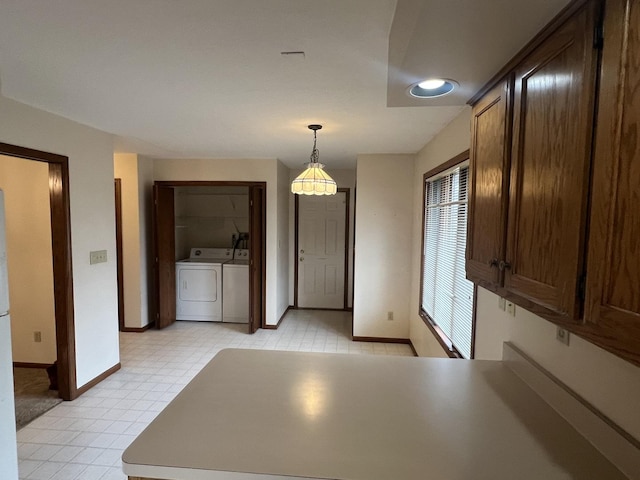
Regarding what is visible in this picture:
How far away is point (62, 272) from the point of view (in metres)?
2.70

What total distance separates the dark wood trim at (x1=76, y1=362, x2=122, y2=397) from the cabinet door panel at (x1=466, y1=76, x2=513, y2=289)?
129 inches

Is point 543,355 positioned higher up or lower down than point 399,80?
lower down

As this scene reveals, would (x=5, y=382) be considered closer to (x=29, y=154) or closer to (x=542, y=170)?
(x=29, y=154)

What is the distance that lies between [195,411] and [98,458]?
170 cm

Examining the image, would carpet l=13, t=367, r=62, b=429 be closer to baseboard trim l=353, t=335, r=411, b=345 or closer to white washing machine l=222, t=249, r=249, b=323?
white washing machine l=222, t=249, r=249, b=323

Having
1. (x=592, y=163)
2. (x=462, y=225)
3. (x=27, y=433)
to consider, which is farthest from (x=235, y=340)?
(x=592, y=163)

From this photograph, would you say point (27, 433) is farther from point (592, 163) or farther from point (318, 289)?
point (318, 289)

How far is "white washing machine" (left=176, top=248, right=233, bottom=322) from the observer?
486 cm

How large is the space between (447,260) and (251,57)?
2098mm

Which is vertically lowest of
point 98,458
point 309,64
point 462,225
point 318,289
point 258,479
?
point 98,458

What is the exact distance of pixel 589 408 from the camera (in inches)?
39.5

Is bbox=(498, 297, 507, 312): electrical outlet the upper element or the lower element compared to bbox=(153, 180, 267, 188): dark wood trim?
lower

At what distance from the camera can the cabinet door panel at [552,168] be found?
763mm

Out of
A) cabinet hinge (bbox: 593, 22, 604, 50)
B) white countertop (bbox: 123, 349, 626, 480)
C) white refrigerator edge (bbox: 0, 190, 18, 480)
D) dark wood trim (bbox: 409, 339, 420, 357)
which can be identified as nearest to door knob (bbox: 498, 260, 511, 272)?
white countertop (bbox: 123, 349, 626, 480)
